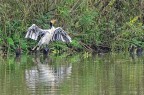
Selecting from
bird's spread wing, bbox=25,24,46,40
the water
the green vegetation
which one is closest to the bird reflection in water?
the water

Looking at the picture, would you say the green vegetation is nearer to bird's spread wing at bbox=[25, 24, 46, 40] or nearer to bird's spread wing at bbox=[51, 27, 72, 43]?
bird's spread wing at bbox=[25, 24, 46, 40]

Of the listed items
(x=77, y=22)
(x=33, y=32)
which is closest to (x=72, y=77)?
(x=33, y=32)

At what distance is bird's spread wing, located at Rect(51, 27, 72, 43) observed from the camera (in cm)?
2446

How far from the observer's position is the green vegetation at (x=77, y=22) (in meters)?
24.7

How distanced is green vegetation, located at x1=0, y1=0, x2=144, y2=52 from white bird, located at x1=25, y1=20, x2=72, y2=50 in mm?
491

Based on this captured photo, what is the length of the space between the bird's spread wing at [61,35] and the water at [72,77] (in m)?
3.92

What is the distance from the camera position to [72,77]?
49.6 ft

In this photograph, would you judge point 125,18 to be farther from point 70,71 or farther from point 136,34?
point 70,71

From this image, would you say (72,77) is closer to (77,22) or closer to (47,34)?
(47,34)

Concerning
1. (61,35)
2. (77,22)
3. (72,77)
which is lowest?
(72,77)

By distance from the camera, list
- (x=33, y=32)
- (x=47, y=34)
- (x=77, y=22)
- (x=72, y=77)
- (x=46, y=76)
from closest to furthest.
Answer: (x=72, y=77) < (x=46, y=76) < (x=33, y=32) < (x=47, y=34) < (x=77, y=22)

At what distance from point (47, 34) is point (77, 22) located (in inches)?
88.1

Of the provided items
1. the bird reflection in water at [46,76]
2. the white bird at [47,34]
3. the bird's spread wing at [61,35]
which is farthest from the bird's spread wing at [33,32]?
the bird reflection in water at [46,76]

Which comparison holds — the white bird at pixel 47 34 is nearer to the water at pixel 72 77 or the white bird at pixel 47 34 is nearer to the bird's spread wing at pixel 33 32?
the bird's spread wing at pixel 33 32
